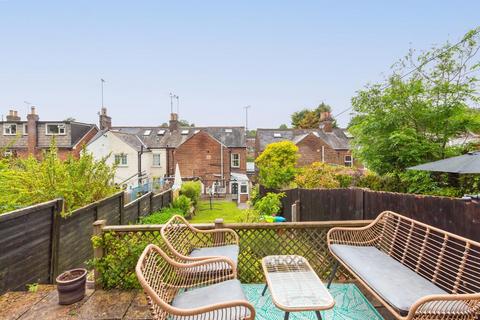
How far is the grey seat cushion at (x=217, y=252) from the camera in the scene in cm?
325

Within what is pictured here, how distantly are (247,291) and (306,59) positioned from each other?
14882 millimetres

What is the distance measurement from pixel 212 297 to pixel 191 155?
73.2 ft

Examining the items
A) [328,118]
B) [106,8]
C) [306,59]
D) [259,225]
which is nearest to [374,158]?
[259,225]

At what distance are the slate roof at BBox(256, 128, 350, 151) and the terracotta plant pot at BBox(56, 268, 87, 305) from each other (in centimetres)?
2422

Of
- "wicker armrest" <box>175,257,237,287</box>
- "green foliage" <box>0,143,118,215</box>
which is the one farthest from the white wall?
"wicker armrest" <box>175,257,237,287</box>

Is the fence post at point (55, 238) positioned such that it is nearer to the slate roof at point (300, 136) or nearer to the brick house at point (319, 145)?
the brick house at point (319, 145)

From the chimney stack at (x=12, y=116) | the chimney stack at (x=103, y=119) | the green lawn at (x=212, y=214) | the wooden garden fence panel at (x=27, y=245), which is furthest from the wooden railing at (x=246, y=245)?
the chimney stack at (x=12, y=116)

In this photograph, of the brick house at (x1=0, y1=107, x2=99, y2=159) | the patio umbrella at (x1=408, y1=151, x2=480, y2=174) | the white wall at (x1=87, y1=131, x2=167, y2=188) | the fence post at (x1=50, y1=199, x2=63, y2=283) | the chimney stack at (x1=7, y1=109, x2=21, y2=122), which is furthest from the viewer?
the chimney stack at (x1=7, y1=109, x2=21, y2=122)

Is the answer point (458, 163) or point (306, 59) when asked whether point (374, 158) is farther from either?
point (306, 59)

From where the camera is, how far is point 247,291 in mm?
3518

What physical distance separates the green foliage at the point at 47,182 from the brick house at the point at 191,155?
54.5 feet

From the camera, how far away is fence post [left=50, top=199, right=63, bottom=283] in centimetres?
405

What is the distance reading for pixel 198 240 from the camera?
3828 mm

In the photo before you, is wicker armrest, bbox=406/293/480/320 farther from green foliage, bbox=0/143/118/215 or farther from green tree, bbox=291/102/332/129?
green tree, bbox=291/102/332/129
